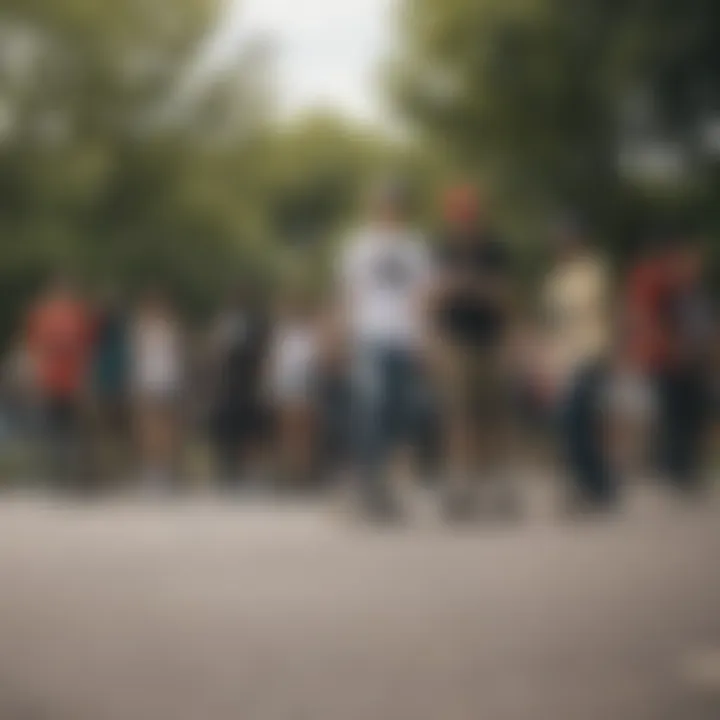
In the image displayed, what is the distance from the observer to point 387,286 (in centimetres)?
601

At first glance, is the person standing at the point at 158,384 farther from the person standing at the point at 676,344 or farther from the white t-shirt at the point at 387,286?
the person standing at the point at 676,344

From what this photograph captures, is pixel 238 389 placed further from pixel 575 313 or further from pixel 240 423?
pixel 575 313

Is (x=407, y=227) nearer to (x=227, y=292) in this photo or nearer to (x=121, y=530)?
(x=227, y=292)

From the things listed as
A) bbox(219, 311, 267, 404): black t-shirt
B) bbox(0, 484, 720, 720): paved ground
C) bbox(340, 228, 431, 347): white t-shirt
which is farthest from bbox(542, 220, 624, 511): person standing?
bbox(219, 311, 267, 404): black t-shirt

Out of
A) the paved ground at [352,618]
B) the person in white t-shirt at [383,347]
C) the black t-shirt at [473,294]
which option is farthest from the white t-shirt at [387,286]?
the paved ground at [352,618]

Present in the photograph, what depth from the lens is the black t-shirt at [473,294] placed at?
480 centimetres

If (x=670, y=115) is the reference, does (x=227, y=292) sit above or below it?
below

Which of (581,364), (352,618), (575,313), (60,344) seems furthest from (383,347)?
(352,618)

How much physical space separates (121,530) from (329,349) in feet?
→ 3.35

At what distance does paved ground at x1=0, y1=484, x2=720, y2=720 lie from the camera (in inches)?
138

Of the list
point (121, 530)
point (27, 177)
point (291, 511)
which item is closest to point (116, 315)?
point (27, 177)

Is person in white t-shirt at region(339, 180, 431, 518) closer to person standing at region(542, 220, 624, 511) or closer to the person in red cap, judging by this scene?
the person in red cap

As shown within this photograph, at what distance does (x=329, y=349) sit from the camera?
5.84 meters

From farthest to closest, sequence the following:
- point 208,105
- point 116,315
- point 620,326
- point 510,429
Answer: point 510,429
point 620,326
point 116,315
point 208,105
